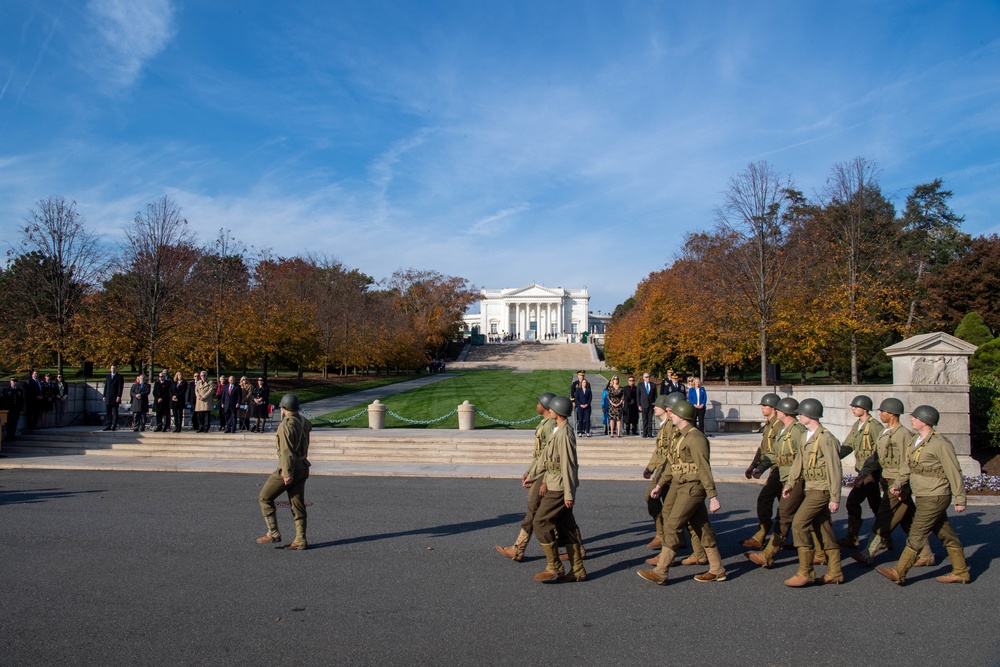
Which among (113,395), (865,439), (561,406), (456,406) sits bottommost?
(456,406)

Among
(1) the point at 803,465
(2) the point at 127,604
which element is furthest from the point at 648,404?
(2) the point at 127,604

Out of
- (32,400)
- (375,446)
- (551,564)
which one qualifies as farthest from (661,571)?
(32,400)

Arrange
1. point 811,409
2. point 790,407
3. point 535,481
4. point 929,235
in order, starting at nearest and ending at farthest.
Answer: point 811,409
point 535,481
point 790,407
point 929,235

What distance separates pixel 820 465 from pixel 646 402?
37.1 ft

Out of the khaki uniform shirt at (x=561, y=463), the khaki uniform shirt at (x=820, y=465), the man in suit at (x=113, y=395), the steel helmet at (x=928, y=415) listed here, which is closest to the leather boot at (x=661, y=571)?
the khaki uniform shirt at (x=561, y=463)

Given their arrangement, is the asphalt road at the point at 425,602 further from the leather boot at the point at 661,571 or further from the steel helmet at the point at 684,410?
the steel helmet at the point at 684,410

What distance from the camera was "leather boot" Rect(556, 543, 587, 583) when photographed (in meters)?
6.78

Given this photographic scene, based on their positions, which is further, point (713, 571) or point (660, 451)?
point (660, 451)

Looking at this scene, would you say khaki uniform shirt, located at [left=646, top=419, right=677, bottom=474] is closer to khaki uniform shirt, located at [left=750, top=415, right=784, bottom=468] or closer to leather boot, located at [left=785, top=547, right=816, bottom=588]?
khaki uniform shirt, located at [left=750, top=415, right=784, bottom=468]

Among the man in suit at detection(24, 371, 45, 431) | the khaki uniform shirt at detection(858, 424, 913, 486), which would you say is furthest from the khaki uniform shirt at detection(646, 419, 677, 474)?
the man in suit at detection(24, 371, 45, 431)

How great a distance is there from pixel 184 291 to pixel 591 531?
1010 inches

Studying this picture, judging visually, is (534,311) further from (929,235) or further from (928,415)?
(928,415)

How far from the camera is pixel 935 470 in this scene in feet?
22.2

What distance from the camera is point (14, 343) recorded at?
83.7 feet
